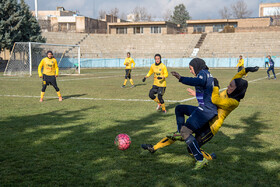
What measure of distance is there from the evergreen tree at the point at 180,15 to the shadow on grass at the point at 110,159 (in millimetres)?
92574

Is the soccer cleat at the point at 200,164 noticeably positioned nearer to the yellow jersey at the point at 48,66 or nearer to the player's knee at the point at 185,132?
the player's knee at the point at 185,132

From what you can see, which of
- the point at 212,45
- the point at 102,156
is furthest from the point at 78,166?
the point at 212,45

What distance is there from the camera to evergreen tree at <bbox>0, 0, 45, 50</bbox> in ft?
115

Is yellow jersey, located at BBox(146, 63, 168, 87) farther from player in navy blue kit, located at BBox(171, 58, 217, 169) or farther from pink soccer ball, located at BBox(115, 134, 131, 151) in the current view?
player in navy blue kit, located at BBox(171, 58, 217, 169)

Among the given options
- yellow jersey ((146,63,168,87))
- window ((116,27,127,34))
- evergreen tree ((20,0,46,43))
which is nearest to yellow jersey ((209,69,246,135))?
yellow jersey ((146,63,168,87))

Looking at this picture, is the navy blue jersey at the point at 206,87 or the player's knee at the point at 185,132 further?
the player's knee at the point at 185,132

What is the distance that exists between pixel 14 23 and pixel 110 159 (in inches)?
1430

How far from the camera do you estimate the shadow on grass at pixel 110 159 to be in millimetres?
4258

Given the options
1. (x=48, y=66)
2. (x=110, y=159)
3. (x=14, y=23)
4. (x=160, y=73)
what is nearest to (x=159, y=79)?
(x=160, y=73)

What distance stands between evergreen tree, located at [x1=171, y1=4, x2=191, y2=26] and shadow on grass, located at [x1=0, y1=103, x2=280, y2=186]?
92.6 metres

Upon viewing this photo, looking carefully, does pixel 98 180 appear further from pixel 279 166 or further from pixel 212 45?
pixel 212 45

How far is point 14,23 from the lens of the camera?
3647cm

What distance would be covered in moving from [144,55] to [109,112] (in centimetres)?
4563

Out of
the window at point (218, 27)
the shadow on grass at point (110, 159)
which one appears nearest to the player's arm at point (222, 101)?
the shadow on grass at point (110, 159)
